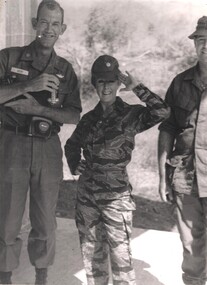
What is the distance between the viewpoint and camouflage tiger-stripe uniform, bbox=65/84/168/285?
2746 mm

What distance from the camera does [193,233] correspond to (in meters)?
2.96

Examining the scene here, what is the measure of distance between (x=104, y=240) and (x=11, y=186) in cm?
67

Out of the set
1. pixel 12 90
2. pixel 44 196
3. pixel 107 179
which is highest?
pixel 12 90

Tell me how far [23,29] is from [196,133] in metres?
1.95

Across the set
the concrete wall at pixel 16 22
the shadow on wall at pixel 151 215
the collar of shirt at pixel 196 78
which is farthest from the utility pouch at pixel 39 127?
the shadow on wall at pixel 151 215

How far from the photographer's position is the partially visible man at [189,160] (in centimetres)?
284

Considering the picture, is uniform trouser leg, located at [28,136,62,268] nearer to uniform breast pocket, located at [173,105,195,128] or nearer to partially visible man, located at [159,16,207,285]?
partially visible man, located at [159,16,207,285]

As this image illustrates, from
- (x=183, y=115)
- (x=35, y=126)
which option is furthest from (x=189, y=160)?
(x=35, y=126)

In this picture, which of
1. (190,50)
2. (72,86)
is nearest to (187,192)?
(72,86)

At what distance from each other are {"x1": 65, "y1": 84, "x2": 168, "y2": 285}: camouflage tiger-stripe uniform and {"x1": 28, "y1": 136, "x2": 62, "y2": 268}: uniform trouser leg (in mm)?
267

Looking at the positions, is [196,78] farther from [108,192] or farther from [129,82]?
[108,192]

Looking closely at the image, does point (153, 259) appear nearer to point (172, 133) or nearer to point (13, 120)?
point (172, 133)

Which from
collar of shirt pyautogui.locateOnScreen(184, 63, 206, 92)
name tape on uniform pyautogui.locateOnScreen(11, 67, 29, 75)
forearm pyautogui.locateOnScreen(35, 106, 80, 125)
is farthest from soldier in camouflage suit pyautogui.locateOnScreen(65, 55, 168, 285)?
name tape on uniform pyautogui.locateOnScreen(11, 67, 29, 75)

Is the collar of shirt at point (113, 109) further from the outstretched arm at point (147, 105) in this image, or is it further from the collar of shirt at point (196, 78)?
the collar of shirt at point (196, 78)
